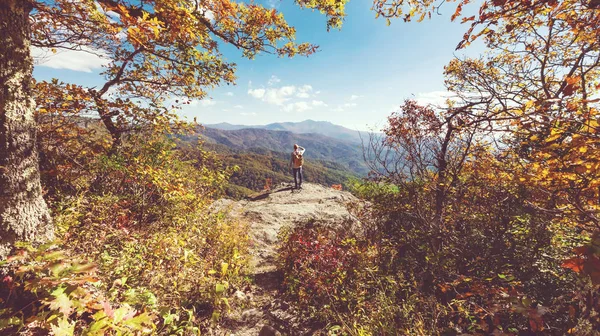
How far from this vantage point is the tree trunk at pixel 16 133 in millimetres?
2832

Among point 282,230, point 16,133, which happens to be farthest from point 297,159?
point 16,133

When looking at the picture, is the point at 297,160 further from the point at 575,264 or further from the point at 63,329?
the point at 575,264

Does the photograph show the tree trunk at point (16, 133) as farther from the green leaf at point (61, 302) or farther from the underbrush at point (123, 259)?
the green leaf at point (61, 302)

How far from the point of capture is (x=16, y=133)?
2951 millimetres

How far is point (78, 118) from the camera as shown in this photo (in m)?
5.65

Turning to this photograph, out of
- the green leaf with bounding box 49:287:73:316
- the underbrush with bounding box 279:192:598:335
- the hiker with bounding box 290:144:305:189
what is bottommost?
the underbrush with bounding box 279:192:598:335

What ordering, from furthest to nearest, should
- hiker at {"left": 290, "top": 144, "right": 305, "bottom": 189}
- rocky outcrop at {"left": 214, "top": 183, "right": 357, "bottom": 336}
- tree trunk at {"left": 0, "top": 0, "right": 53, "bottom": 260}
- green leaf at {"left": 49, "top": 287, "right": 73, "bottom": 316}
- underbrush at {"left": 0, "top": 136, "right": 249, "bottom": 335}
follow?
hiker at {"left": 290, "top": 144, "right": 305, "bottom": 189} < rocky outcrop at {"left": 214, "top": 183, "right": 357, "bottom": 336} < tree trunk at {"left": 0, "top": 0, "right": 53, "bottom": 260} < underbrush at {"left": 0, "top": 136, "right": 249, "bottom": 335} < green leaf at {"left": 49, "top": 287, "right": 73, "bottom": 316}

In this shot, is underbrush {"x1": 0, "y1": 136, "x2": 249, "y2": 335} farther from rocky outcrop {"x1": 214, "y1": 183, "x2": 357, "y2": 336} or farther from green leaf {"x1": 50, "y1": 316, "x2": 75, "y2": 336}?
rocky outcrop {"x1": 214, "y1": 183, "x2": 357, "y2": 336}

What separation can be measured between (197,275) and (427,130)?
18.3ft

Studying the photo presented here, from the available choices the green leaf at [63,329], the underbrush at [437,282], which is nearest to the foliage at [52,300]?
the green leaf at [63,329]

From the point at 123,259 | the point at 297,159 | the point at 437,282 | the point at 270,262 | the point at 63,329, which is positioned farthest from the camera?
the point at 297,159

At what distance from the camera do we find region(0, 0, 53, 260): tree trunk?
2832mm

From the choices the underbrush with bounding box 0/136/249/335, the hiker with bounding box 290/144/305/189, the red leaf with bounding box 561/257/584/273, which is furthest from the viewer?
the hiker with bounding box 290/144/305/189

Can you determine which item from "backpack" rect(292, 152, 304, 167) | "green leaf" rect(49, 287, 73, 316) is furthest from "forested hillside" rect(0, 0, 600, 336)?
"backpack" rect(292, 152, 304, 167)
